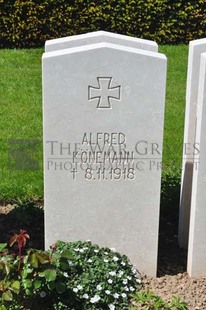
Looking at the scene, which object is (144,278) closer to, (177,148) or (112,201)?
(112,201)

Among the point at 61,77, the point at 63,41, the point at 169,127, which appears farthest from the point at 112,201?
the point at 169,127

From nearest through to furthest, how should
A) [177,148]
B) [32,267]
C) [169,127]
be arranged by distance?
[32,267]
[177,148]
[169,127]

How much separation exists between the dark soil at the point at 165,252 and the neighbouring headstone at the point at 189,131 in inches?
6.9

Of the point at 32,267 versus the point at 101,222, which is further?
the point at 101,222

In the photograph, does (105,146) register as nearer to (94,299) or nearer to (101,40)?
(101,40)

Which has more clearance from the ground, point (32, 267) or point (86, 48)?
point (86, 48)

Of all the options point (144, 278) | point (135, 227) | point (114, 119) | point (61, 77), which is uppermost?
point (61, 77)

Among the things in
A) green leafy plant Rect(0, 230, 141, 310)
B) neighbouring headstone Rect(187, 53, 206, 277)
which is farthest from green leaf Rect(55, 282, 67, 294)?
neighbouring headstone Rect(187, 53, 206, 277)

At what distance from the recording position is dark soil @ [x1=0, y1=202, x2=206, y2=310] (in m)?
3.93

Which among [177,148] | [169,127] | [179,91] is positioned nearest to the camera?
→ [177,148]

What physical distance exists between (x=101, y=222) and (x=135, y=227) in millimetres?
225

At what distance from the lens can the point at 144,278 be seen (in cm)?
412

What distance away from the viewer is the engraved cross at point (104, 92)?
3695 mm

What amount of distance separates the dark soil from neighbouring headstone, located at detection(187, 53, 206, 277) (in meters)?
0.12
